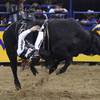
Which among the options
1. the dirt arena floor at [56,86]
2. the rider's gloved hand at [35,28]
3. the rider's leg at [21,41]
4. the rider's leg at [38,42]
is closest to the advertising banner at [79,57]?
the dirt arena floor at [56,86]

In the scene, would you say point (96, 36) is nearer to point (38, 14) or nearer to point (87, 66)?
point (38, 14)

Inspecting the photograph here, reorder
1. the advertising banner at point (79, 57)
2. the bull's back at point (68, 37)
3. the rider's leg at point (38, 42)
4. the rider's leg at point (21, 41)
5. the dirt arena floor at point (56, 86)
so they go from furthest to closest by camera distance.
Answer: the advertising banner at point (79, 57), the rider's leg at point (21, 41), the dirt arena floor at point (56, 86), the rider's leg at point (38, 42), the bull's back at point (68, 37)

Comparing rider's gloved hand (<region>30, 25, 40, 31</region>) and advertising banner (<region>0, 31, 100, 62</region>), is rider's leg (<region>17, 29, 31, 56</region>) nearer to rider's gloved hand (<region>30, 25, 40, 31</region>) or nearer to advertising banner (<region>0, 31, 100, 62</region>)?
rider's gloved hand (<region>30, 25, 40, 31</region>)

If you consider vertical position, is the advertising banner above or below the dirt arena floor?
below

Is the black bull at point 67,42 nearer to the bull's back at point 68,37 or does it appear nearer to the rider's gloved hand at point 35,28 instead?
the bull's back at point 68,37

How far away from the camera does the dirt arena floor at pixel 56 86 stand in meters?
9.52

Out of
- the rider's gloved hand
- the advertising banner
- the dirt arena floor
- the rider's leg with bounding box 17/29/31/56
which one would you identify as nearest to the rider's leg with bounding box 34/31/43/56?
the rider's gloved hand

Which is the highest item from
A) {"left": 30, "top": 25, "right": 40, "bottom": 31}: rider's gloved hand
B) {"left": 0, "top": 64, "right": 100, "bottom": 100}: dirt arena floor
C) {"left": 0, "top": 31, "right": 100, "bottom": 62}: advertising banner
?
{"left": 30, "top": 25, "right": 40, "bottom": 31}: rider's gloved hand

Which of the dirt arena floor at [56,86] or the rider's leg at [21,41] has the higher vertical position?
the rider's leg at [21,41]

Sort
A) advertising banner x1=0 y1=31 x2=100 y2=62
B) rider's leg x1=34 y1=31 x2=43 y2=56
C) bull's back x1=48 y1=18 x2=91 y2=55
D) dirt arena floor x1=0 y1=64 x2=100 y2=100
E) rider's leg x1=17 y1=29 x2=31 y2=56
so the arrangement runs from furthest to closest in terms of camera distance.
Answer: advertising banner x1=0 y1=31 x2=100 y2=62
rider's leg x1=17 y1=29 x2=31 y2=56
dirt arena floor x1=0 y1=64 x2=100 y2=100
rider's leg x1=34 y1=31 x2=43 y2=56
bull's back x1=48 y1=18 x2=91 y2=55

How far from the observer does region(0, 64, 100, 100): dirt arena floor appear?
9.52m

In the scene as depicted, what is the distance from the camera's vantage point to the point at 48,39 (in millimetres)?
9312

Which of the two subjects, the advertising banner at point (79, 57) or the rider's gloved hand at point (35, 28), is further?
the advertising banner at point (79, 57)

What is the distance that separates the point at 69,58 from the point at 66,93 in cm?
117
